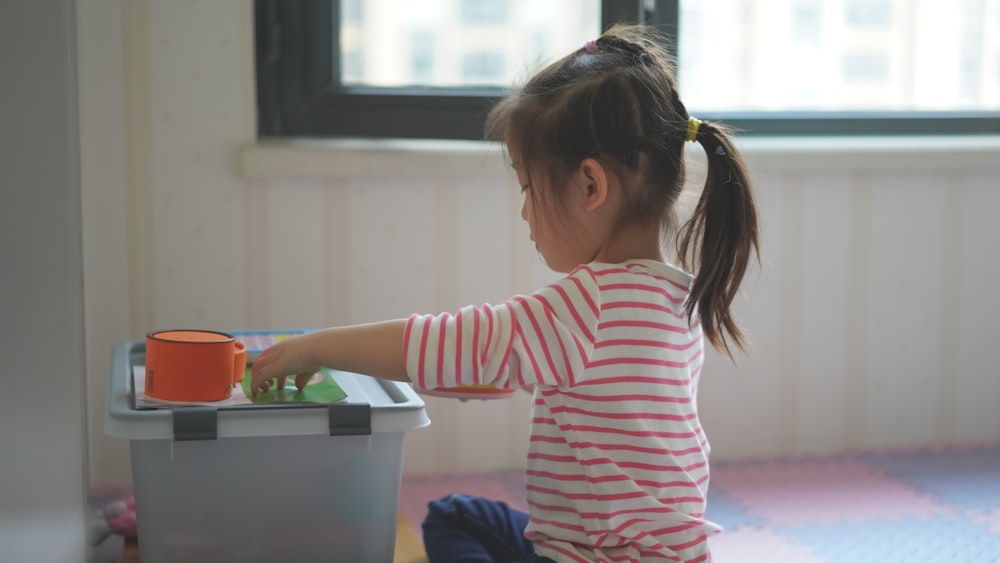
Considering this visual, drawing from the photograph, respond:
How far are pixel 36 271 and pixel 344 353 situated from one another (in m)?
0.27

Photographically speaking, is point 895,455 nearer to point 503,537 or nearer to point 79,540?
point 503,537

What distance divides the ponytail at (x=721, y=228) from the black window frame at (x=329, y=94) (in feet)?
1.70

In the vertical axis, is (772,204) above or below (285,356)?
above

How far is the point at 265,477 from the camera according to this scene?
87 cm

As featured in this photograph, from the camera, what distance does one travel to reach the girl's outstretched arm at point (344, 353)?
84 centimetres

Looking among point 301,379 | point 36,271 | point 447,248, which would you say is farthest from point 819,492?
point 36,271

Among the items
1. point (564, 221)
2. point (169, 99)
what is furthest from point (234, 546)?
point (169, 99)

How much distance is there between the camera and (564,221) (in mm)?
915

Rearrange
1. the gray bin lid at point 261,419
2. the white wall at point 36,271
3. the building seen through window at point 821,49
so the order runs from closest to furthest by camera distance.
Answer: the white wall at point 36,271, the gray bin lid at point 261,419, the building seen through window at point 821,49

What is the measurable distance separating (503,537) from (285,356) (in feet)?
1.01

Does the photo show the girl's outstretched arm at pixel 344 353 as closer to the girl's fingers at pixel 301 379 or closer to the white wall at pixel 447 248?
the girl's fingers at pixel 301 379

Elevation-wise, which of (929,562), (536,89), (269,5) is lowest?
(929,562)

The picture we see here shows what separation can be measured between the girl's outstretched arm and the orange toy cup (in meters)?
0.03

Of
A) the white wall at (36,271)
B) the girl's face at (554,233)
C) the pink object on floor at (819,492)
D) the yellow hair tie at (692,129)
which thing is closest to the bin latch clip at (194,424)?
the white wall at (36,271)
